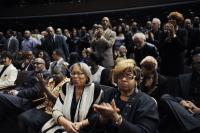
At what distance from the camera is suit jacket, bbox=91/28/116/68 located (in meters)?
5.61

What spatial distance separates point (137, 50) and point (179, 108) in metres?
1.61

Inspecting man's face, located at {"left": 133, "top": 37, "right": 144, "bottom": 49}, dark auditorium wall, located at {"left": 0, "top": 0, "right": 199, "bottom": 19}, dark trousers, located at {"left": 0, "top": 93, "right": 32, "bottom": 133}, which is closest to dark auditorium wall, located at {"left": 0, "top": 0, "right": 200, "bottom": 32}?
dark auditorium wall, located at {"left": 0, "top": 0, "right": 199, "bottom": 19}

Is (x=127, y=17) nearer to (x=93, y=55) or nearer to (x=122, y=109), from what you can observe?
(x=93, y=55)

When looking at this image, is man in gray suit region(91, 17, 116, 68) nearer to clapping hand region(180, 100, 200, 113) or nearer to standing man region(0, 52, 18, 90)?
standing man region(0, 52, 18, 90)

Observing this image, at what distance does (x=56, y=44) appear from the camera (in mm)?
8148

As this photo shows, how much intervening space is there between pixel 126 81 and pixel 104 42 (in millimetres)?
2968

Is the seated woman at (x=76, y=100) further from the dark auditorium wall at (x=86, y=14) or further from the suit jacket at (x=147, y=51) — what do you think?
the dark auditorium wall at (x=86, y=14)

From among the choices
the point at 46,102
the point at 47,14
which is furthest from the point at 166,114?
the point at 47,14

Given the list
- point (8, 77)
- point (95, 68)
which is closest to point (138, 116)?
point (95, 68)

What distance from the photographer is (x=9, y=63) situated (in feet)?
18.4

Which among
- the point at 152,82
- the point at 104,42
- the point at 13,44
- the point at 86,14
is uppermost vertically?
the point at 152,82

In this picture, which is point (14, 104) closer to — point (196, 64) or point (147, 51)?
point (147, 51)

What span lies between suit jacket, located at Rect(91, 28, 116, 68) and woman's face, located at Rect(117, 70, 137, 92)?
2932 millimetres

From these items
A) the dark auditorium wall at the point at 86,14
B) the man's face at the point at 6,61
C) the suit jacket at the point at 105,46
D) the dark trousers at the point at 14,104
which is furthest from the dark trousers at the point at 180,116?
the dark auditorium wall at the point at 86,14
